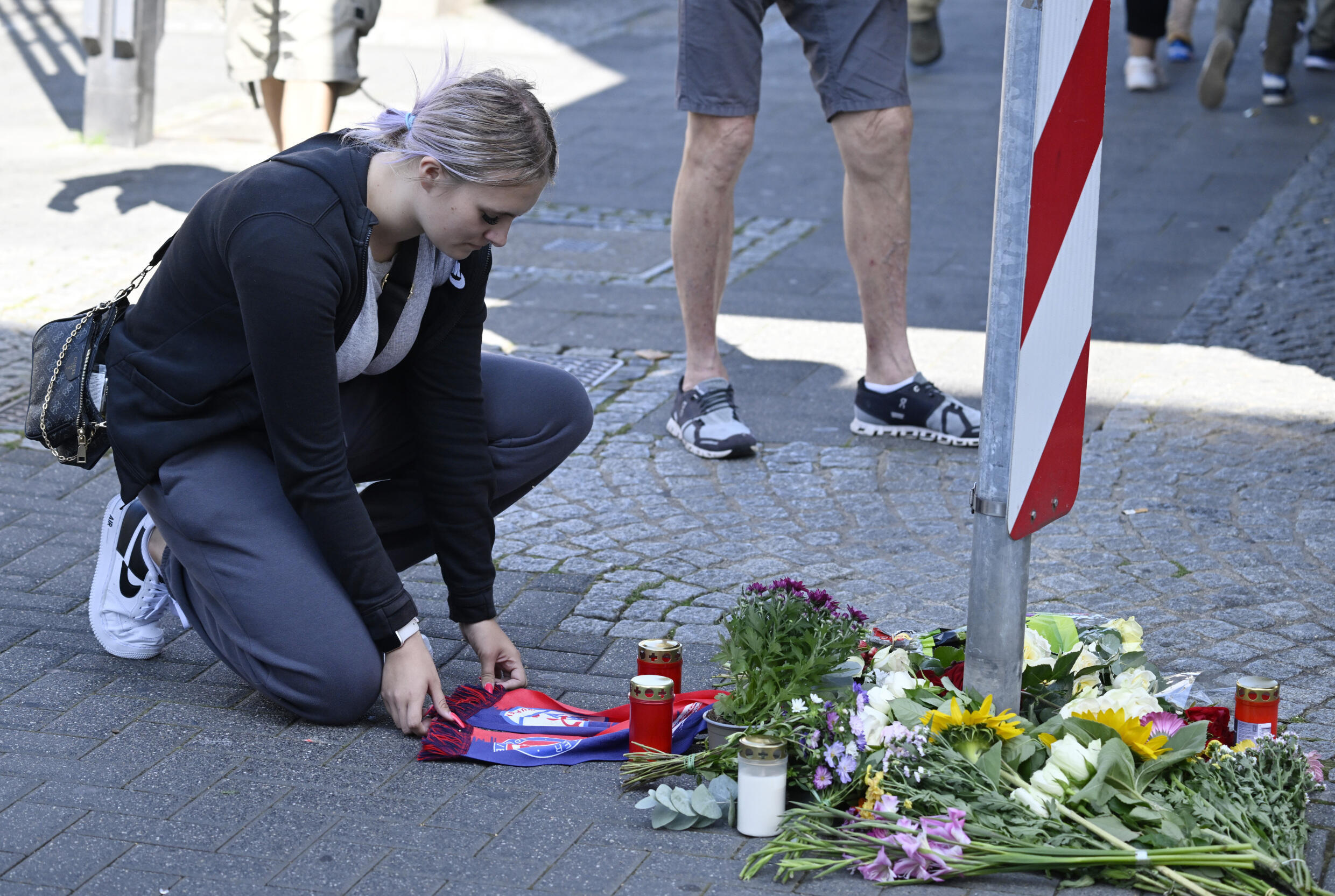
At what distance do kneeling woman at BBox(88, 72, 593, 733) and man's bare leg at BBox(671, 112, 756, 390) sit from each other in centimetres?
140

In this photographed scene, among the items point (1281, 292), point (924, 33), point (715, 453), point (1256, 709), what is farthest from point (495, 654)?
point (924, 33)

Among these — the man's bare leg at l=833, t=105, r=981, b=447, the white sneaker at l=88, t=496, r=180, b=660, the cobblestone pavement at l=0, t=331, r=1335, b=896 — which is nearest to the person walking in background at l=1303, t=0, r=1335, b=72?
the cobblestone pavement at l=0, t=331, r=1335, b=896

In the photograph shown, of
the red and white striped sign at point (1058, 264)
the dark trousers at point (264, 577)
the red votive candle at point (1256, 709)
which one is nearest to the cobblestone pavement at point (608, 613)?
the dark trousers at point (264, 577)

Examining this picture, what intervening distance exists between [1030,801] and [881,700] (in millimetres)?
295

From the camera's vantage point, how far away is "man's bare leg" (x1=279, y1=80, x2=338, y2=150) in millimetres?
6078

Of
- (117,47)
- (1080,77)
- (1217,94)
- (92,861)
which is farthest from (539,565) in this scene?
(1217,94)

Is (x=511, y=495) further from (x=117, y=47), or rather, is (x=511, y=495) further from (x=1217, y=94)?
(x=1217, y=94)

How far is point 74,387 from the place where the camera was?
2.92m

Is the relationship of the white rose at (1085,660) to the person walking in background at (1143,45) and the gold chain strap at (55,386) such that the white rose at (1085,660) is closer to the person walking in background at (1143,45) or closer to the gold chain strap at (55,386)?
the gold chain strap at (55,386)

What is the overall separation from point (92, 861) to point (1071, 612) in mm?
2014

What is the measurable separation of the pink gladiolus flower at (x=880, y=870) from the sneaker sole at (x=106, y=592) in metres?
1.60

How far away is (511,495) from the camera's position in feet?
11.1

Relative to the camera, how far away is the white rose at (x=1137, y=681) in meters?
2.60

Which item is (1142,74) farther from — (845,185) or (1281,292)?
(845,185)
